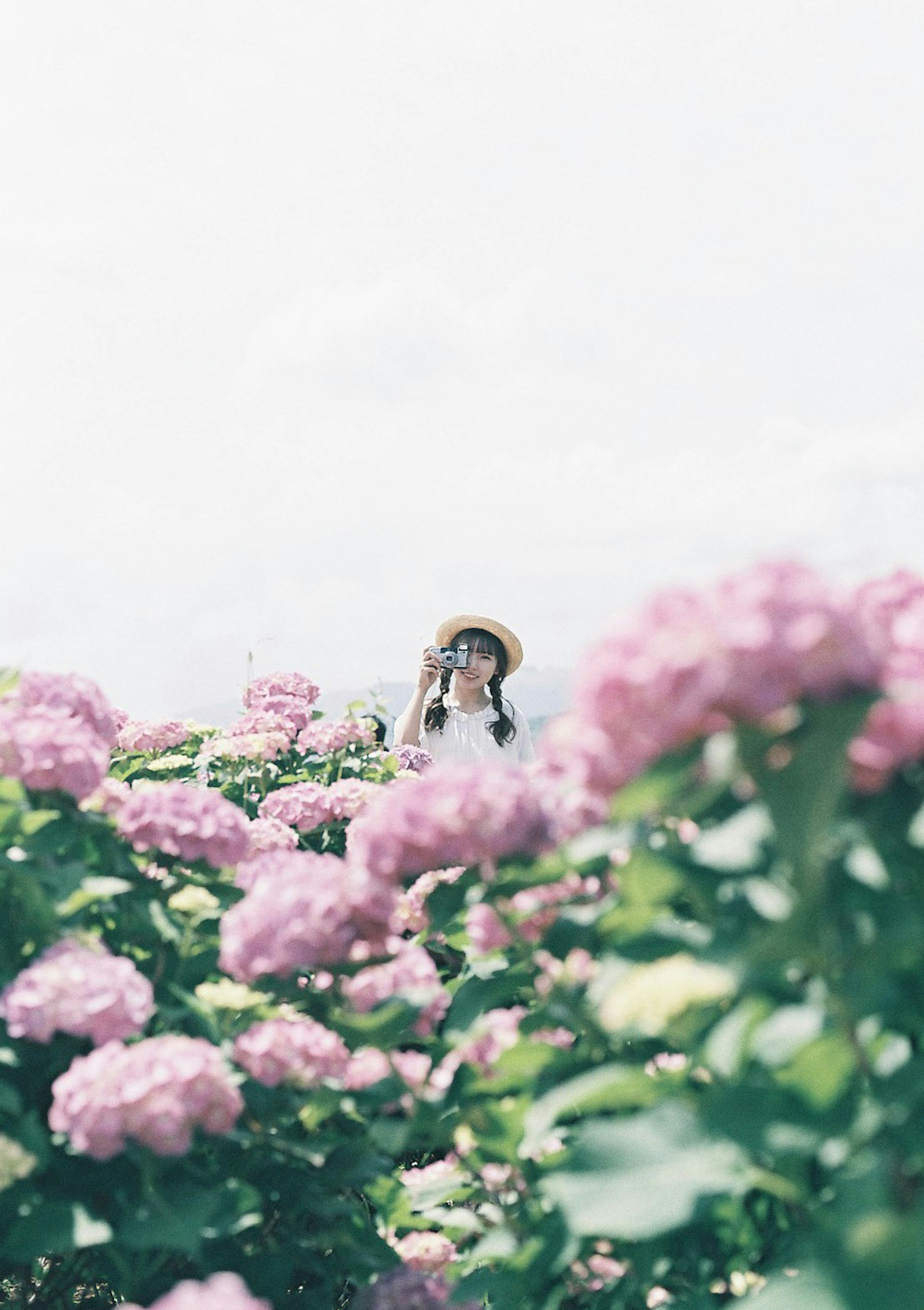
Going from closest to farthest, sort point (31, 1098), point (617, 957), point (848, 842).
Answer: point (848, 842)
point (617, 957)
point (31, 1098)

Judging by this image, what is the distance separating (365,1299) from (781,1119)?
115cm

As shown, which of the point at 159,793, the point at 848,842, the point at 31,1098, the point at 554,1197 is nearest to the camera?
the point at 848,842

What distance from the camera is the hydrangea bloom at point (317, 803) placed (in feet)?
13.0

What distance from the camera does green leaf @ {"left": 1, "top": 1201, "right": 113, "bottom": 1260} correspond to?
1.95 meters

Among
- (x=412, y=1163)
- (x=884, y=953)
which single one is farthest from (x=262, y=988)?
(x=412, y=1163)

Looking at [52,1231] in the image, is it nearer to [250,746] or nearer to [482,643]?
[250,746]

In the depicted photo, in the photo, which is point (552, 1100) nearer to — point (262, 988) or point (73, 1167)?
point (262, 988)

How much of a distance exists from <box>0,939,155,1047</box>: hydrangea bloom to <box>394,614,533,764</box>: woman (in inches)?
186

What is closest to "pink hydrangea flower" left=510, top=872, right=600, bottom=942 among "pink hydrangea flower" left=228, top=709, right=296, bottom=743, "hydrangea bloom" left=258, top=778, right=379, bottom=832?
"hydrangea bloom" left=258, top=778, right=379, bottom=832

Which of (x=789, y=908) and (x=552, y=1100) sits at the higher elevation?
(x=789, y=908)

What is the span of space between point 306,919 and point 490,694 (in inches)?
218

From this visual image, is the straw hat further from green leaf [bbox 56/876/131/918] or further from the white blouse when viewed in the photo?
green leaf [bbox 56/876/131/918]

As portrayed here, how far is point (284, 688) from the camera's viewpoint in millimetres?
5523

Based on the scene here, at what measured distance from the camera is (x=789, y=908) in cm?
139
